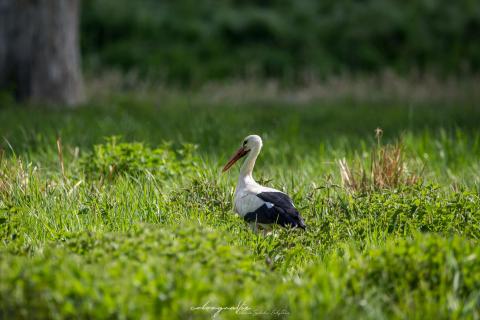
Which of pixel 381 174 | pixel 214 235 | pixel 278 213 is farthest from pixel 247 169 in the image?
pixel 214 235

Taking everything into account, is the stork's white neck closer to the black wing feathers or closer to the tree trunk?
the black wing feathers

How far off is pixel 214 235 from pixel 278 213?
1.09 meters

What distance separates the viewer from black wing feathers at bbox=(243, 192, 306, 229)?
4.57 meters

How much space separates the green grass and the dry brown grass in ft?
0.63

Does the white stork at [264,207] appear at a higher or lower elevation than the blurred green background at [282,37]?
higher

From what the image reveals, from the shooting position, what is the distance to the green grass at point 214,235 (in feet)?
10.3

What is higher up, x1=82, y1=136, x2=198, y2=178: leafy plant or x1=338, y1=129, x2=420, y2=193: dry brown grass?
x1=338, y1=129, x2=420, y2=193: dry brown grass

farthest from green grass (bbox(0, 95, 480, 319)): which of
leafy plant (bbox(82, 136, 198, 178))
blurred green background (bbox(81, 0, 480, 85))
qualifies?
blurred green background (bbox(81, 0, 480, 85))

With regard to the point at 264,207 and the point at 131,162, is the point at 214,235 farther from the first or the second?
the point at 131,162

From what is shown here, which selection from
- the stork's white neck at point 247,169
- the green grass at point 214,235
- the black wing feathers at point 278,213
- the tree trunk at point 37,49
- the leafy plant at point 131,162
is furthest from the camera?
the tree trunk at point 37,49

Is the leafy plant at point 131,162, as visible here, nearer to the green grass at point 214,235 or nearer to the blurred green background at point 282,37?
the green grass at point 214,235

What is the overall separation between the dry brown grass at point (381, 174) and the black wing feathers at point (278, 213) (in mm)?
1040

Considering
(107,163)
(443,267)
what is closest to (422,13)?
(107,163)

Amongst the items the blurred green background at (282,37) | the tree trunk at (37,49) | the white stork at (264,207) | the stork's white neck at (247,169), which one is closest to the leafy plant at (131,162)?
the stork's white neck at (247,169)
